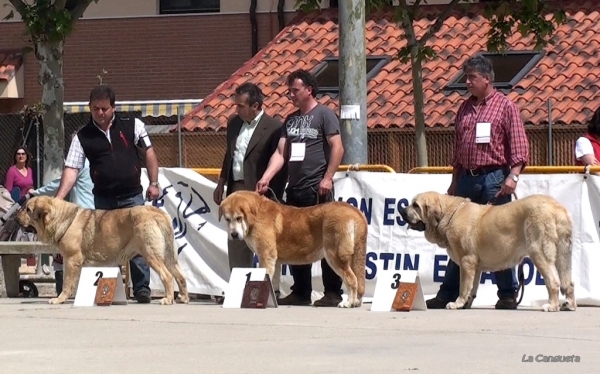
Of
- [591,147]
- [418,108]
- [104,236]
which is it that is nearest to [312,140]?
[104,236]

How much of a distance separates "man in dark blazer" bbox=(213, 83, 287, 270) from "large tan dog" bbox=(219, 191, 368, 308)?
1.72ft

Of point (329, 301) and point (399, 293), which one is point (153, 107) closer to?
point (329, 301)

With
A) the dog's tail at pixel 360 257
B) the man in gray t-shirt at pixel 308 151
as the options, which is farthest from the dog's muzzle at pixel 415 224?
the man in gray t-shirt at pixel 308 151

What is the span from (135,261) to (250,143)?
1.71m

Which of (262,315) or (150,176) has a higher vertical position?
(150,176)

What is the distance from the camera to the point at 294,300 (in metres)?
13.7

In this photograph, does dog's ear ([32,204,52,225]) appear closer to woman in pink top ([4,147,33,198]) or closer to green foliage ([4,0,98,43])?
green foliage ([4,0,98,43])

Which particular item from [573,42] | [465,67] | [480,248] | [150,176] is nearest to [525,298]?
[480,248]

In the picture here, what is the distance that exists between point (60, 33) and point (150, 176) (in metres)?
4.74

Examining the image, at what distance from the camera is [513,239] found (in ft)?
40.3

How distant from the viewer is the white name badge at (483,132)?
1252 cm

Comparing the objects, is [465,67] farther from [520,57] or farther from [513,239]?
[520,57]

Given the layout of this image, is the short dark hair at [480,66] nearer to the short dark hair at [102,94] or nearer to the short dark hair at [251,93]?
the short dark hair at [251,93]

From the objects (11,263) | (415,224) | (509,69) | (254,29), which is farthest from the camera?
(254,29)
